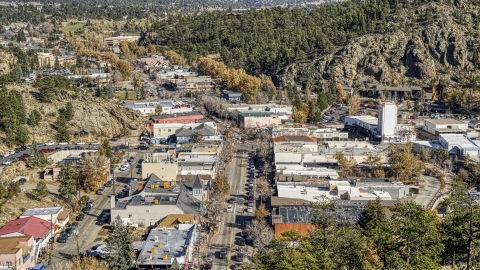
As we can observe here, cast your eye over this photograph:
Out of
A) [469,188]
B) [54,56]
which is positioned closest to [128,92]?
[54,56]

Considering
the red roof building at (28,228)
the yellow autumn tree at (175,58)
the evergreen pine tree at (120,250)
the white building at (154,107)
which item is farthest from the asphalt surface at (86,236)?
the yellow autumn tree at (175,58)

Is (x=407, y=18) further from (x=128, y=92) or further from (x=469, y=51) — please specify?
(x=128, y=92)

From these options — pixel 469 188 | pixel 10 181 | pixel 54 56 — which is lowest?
pixel 469 188

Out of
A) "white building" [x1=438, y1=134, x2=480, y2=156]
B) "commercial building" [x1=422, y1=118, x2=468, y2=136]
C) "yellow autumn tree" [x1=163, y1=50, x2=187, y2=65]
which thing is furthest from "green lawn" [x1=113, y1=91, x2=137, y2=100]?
"white building" [x1=438, y1=134, x2=480, y2=156]

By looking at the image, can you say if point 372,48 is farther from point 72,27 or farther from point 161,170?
point 72,27

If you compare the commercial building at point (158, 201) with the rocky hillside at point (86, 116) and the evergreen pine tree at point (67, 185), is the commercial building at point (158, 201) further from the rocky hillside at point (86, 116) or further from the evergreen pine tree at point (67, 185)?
the rocky hillside at point (86, 116)
